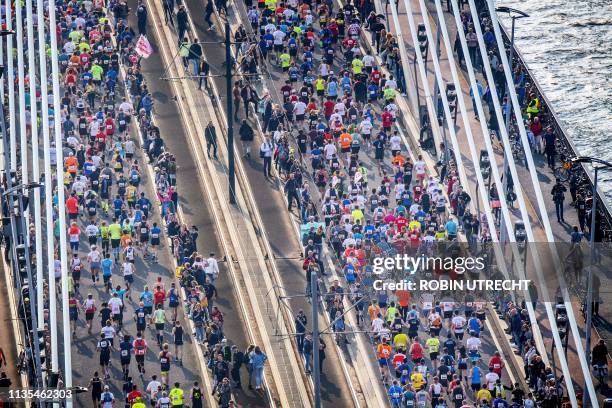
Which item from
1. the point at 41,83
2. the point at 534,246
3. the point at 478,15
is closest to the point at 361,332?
the point at 534,246

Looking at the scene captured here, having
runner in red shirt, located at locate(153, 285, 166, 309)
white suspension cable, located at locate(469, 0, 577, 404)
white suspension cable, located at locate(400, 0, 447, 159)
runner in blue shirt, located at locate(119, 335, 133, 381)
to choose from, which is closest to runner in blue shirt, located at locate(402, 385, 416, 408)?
white suspension cable, located at locate(469, 0, 577, 404)

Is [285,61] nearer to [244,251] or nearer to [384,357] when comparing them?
[244,251]

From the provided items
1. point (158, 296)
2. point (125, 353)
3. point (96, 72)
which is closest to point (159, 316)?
point (158, 296)

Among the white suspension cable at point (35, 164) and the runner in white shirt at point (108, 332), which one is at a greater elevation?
the white suspension cable at point (35, 164)

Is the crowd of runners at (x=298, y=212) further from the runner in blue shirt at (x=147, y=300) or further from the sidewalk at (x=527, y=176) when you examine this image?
the sidewalk at (x=527, y=176)

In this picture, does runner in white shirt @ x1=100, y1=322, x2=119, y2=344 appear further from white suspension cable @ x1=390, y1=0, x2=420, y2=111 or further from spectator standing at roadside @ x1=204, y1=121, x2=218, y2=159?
white suspension cable @ x1=390, y1=0, x2=420, y2=111

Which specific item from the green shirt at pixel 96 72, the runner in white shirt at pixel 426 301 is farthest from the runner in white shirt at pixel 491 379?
the green shirt at pixel 96 72
